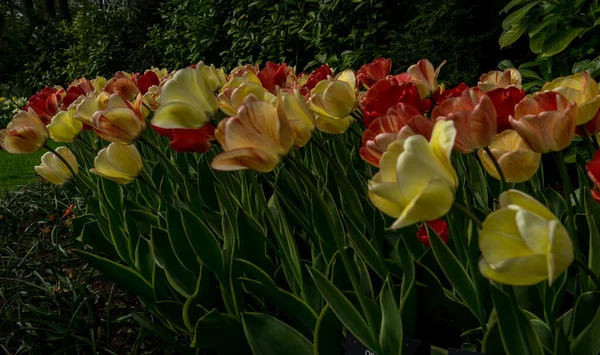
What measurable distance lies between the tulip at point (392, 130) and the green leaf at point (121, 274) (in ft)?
2.94

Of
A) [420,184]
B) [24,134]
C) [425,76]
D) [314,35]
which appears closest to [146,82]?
[24,134]

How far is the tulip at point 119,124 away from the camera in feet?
4.30

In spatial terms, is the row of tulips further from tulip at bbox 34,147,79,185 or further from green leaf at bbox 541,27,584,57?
green leaf at bbox 541,27,584,57

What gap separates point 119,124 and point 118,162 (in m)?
0.11

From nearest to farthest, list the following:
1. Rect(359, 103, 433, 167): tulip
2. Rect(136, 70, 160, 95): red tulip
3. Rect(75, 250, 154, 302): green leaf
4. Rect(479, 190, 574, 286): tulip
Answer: Rect(479, 190, 574, 286): tulip, Rect(359, 103, 433, 167): tulip, Rect(75, 250, 154, 302): green leaf, Rect(136, 70, 160, 95): red tulip

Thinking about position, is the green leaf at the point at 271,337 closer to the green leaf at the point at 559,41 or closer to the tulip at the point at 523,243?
the tulip at the point at 523,243

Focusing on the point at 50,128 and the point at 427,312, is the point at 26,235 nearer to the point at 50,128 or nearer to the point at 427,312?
the point at 50,128

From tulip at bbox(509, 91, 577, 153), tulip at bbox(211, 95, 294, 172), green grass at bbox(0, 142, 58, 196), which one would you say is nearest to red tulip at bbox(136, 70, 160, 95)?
tulip at bbox(211, 95, 294, 172)

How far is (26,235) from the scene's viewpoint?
298 centimetres

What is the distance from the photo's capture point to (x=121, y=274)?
5.10 feet

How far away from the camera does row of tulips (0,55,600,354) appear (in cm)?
66

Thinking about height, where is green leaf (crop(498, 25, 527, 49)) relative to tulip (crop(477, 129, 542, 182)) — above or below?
below

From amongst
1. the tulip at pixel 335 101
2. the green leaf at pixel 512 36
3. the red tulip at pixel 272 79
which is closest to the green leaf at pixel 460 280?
the tulip at pixel 335 101

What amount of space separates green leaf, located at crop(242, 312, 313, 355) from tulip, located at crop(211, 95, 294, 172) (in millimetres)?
411
